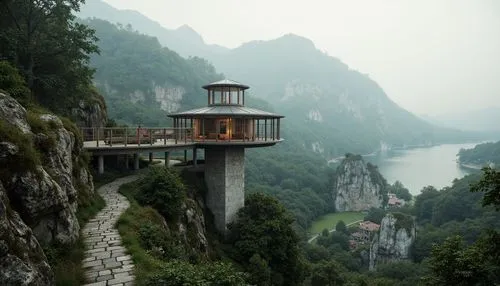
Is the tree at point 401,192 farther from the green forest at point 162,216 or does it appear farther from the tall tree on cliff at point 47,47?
the tall tree on cliff at point 47,47

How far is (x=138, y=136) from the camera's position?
65.3 feet

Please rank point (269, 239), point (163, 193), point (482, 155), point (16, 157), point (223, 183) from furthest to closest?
point (482, 155)
point (223, 183)
point (269, 239)
point (163, 193)
point (16, 157)

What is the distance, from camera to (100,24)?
172 meters

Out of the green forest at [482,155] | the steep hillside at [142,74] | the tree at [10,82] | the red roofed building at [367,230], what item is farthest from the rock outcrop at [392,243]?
the green forest at [482,155]

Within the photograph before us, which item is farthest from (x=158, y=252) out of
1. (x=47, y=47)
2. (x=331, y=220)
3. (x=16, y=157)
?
(x=331, y=220)

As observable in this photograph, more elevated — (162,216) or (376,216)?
(162,216)

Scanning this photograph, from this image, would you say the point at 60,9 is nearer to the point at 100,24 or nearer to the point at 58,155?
the point at 58,155

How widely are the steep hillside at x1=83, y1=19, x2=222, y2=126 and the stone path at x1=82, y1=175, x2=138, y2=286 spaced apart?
110083 mm

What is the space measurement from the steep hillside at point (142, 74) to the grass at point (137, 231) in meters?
109

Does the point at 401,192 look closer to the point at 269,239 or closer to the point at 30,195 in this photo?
the point at 269,239

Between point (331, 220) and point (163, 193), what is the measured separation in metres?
91.4

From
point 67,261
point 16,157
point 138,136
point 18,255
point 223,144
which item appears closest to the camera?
point 18,255

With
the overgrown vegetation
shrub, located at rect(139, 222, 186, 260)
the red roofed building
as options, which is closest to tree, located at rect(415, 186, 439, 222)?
the red roofed building

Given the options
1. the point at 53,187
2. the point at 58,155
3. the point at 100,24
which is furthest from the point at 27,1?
the point at 100,24
